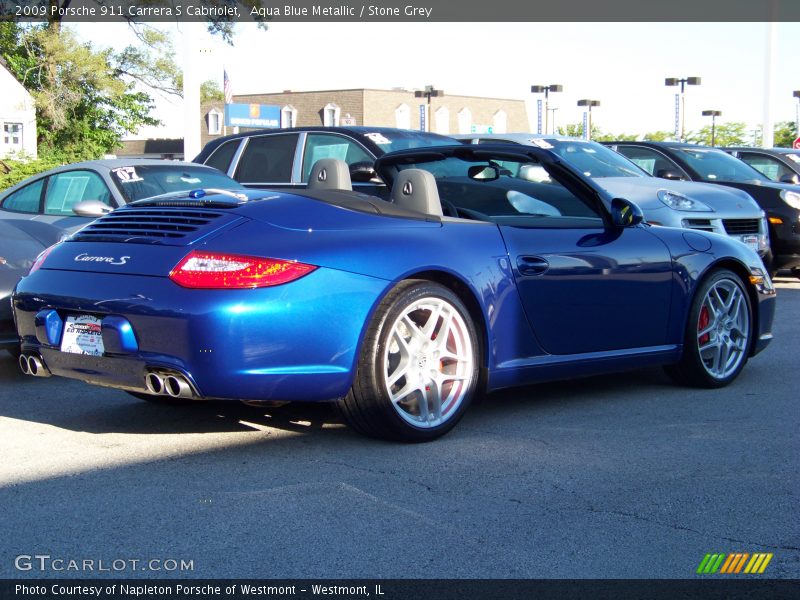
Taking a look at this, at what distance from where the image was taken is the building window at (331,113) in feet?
207

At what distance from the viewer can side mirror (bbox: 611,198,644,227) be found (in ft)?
19.0

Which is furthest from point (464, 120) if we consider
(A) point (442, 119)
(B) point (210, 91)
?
(B) point (210, 91)

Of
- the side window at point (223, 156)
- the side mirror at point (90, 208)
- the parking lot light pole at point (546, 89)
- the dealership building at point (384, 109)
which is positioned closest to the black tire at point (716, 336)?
the side mirror at point (90, 208)

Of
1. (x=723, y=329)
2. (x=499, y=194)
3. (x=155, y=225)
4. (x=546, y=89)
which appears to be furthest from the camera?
(x=546, y=89)

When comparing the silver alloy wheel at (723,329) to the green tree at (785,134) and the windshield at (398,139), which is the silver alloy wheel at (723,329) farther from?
the green tree at (785,134)

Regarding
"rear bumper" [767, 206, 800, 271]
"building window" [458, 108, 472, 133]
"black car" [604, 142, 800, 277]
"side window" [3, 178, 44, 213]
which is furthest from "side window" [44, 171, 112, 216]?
"building window" [458, 108, 472, 133]

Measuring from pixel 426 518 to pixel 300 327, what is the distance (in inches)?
40.9

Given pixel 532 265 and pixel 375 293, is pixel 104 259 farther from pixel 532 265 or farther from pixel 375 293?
pixel 532 265

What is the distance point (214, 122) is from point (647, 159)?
62.5 metres

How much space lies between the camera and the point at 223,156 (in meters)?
11.1

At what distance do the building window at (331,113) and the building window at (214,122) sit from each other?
11.9 meters

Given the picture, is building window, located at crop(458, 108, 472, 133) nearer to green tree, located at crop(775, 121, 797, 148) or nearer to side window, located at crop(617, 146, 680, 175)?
green tree, located at crop(775, 121, 797, 148)
